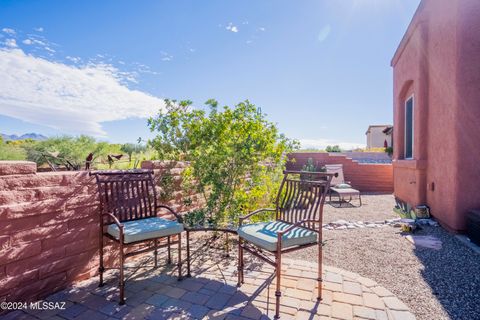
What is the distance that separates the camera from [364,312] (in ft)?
7.32

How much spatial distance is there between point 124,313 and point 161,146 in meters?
2.42

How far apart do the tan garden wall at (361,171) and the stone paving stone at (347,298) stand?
860cm

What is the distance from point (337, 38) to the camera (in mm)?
7801

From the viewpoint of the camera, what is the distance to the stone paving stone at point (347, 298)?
2.40 meters

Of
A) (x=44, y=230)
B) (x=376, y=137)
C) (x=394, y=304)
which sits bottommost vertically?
(x=394, y=304)

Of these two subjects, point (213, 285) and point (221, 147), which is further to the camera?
point (221, 147)

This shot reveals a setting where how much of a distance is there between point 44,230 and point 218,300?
71.5 inches

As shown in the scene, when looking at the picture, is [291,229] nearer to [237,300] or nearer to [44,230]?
[237,300]

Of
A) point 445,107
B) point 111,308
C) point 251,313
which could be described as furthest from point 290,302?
point 445,107

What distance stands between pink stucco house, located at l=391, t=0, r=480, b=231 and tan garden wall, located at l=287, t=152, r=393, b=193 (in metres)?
4.59

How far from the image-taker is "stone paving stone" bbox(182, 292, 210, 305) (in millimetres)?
2457

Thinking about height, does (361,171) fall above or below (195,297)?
above

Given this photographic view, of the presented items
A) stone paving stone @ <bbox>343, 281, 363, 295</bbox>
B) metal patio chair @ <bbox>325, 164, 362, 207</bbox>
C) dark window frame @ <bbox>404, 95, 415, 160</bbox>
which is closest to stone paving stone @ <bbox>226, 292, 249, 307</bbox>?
stone paving stone @ <bbox>343, 281, 363, 295</bbox>

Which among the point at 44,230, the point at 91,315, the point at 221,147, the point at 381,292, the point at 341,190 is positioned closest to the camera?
the point at 91,315
